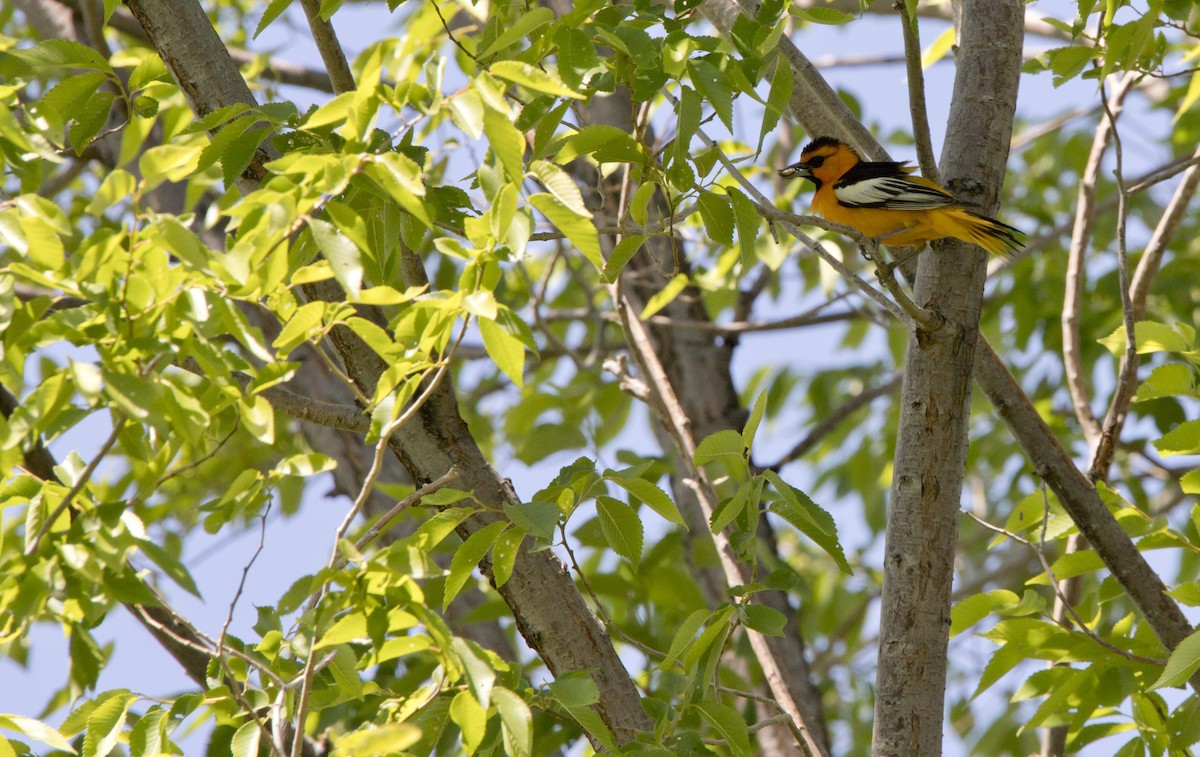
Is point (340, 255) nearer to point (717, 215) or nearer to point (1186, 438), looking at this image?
point (717, 215)

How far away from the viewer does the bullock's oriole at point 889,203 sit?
3.54 meters

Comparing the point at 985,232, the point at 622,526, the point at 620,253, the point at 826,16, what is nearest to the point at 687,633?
the point at 622,526

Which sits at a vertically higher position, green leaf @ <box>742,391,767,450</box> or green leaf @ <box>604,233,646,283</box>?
green leaf @ <box>604,233,646,283</box>

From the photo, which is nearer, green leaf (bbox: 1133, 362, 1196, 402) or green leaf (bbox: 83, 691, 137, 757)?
green leaf (bbox: 83, 691, 137, 757)

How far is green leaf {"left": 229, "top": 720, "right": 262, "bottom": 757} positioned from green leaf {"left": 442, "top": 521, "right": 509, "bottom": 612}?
431 mm

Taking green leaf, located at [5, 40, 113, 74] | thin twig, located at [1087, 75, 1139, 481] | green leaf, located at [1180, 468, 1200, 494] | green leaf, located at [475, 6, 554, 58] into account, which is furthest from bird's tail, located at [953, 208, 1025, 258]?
green leaf, located at [5, 40, 113, 74]

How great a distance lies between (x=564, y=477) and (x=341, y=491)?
2.68 meters

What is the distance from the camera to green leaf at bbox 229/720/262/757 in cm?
225

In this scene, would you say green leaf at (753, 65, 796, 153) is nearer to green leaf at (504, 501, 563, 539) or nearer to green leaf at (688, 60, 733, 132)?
green leaf at (688, 60, 733, 132)

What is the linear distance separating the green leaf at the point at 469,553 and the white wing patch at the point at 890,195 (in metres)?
1.69

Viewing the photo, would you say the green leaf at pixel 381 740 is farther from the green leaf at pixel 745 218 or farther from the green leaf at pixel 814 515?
the green leaf at pixel 745 218

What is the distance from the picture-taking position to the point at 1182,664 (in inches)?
96.7

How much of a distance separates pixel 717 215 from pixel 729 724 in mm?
1106

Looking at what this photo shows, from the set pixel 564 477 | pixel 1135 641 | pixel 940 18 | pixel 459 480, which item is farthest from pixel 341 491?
pixel 940 18
